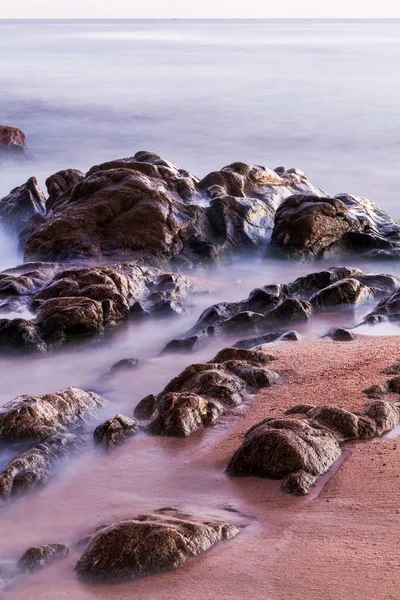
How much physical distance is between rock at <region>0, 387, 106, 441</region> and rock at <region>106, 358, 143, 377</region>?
3.13 feet

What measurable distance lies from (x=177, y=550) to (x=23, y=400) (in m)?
2.04

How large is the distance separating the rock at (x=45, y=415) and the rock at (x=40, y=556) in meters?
1.33

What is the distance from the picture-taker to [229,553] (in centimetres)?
357

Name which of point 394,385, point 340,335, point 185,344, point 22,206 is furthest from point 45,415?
point 22,206

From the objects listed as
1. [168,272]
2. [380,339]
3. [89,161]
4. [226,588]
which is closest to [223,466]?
[226,588]

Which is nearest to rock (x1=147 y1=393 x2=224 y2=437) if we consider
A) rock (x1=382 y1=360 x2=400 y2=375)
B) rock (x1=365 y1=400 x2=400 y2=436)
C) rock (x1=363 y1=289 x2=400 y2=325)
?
rock (x1=365 y1=400 x2=400 y2=436)

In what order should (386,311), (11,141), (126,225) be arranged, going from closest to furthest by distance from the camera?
1. (386,311)
2. (126,225)
3. (11,141)

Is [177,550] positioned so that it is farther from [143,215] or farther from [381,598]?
[143,215]

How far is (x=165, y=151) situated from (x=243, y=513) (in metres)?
17.4

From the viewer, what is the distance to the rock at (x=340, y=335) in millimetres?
6869

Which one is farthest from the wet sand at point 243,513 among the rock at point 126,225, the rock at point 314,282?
the rock at point 126,225

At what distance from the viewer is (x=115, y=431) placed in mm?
5039

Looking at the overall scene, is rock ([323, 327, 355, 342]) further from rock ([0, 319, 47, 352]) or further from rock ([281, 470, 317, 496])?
rock ([281, 470, 317, 496])

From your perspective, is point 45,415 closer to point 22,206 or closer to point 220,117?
point 22,206
